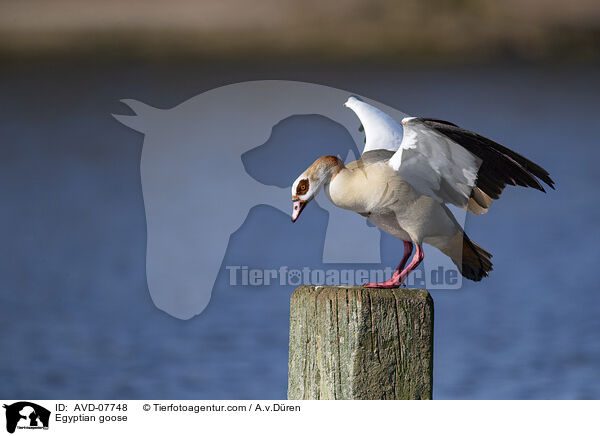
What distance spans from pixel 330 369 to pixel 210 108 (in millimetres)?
5927

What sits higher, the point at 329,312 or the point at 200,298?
the point at 200,298

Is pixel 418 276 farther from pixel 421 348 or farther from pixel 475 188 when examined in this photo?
pixel 421 348

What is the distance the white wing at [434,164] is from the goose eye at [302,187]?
0.33 m

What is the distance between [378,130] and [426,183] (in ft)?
1.49

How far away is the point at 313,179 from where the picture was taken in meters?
2.94

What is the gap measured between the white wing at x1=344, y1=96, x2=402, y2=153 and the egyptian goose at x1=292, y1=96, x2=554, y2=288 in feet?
0.64

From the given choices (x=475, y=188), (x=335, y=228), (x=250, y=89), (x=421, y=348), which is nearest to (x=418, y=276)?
(x=335, y=228)

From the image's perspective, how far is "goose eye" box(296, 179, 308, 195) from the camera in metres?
2.94

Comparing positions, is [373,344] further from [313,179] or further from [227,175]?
[227,175]

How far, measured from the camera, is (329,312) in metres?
2.38
